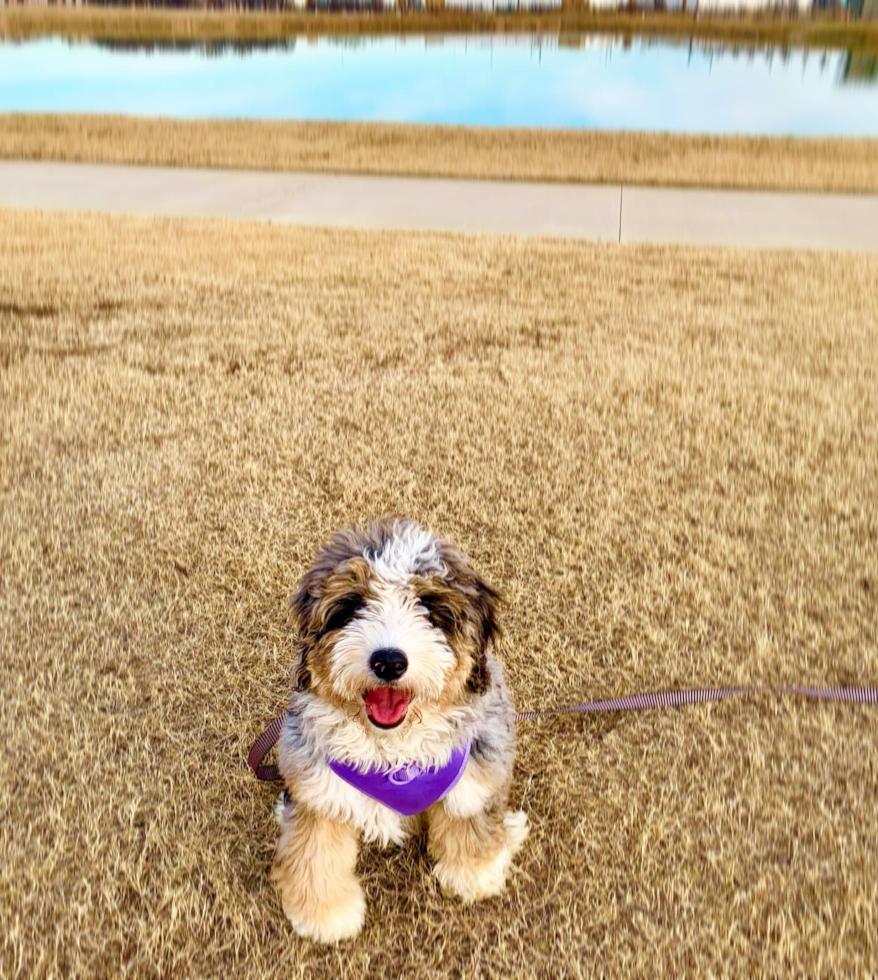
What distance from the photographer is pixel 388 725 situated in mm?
1838

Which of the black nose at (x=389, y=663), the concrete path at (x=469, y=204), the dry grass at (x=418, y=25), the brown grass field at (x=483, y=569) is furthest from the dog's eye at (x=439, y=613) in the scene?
the dry grass at (x=418, y=25)

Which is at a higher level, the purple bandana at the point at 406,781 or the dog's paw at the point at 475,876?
the purple bandana at the point at 406,781

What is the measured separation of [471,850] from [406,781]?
34 cm

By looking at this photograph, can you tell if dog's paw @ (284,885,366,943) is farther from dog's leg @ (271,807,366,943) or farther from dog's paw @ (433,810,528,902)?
dog's paw @ (433,810,528,902)

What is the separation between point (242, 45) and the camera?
27844 mm

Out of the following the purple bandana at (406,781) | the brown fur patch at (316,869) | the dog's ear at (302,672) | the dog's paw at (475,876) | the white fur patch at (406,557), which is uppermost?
the white fur patch at (406,557)

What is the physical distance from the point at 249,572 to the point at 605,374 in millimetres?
2797

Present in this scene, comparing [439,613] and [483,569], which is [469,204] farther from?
[439,613]

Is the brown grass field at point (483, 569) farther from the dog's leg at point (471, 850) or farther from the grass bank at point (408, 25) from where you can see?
the grass bank at point (408, 25)

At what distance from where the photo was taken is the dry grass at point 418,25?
26.2 m

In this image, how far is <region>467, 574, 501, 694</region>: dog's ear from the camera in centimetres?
194

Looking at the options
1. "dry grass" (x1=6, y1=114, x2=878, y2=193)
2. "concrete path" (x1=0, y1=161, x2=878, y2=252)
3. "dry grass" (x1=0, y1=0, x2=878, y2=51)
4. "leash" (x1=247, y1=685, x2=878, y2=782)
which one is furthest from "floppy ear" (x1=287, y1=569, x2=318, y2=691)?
"dry grass" (x1=0, y1=0, x2=878, y2=51)

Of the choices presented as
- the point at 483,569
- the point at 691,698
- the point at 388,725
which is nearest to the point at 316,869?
the point at 388,725

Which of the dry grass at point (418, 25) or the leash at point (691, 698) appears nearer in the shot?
the leash at point (691, 698)
